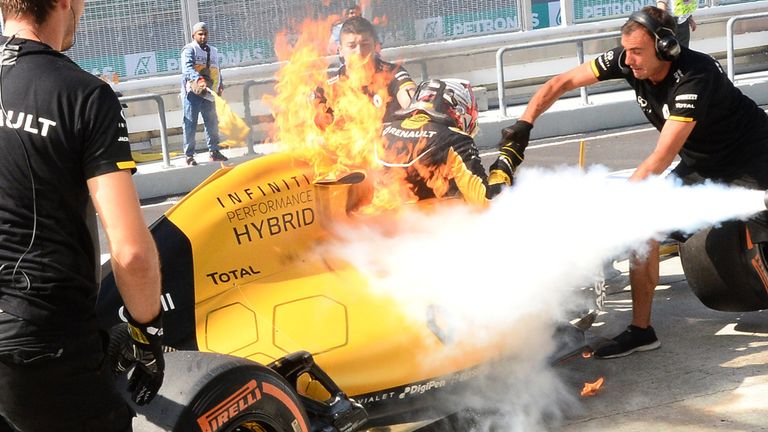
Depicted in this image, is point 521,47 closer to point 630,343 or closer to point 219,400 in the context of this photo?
point 630,343

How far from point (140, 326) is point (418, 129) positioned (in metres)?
2.79

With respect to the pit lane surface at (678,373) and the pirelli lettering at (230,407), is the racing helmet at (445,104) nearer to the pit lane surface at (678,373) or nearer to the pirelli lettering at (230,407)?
the pit lane surface at (678,373)

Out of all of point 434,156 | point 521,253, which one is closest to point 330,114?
point 434,156

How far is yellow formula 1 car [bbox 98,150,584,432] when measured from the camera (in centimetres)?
416

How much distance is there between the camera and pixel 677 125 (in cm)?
→ 533

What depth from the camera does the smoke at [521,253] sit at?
15.4 ft

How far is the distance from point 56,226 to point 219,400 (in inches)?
35.9

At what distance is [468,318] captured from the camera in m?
4.67

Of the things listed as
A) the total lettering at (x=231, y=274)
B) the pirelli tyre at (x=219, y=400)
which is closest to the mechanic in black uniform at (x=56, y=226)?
the pirelli tyre at (x=219, y=400)

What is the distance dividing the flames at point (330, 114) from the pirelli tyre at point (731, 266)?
64.6 inches

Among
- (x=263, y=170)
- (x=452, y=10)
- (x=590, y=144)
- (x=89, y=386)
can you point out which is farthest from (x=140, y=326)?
(x=590, y=144)

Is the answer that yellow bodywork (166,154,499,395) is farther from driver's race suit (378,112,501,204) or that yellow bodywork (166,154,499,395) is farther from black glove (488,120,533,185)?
black glove (488,120,533,185)

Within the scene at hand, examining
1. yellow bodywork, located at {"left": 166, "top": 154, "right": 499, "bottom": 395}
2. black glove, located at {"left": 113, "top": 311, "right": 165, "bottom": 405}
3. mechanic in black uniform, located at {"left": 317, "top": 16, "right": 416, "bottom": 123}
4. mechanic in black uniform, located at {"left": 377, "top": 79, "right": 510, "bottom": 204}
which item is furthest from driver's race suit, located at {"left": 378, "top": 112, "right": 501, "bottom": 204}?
black glove, located at {"left": 113, "top": 311, "right": 165, "bottom": 405}

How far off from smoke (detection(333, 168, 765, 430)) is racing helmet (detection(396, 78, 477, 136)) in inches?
17.2
